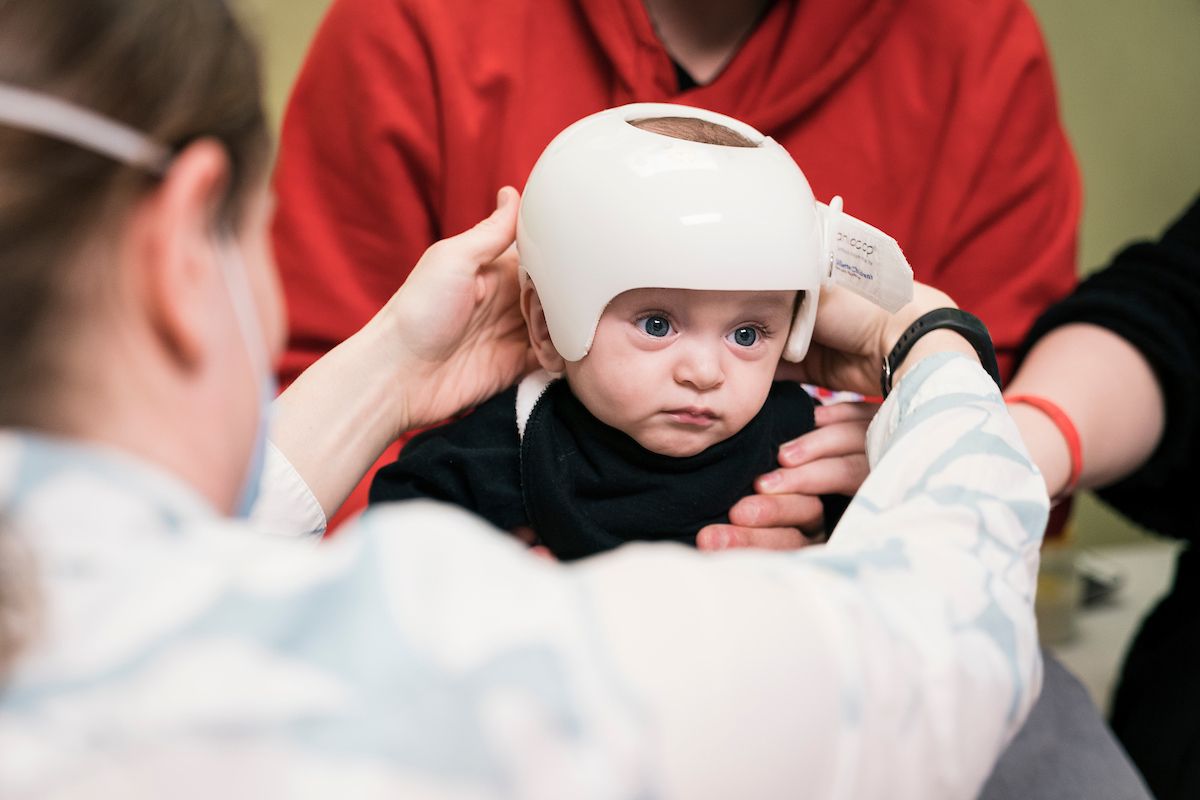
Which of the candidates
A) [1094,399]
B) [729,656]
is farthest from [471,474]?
[1094,399]

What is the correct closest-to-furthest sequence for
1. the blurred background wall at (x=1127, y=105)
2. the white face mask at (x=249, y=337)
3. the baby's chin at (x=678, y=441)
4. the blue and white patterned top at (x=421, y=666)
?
1. the blue and white patterned top at (x=421, y=666)
2. the white face mask at (x=249, y=337)
3. the baby's chin at (x=678, y=441)
4. the blurred background wall at (x=1127, y=105)

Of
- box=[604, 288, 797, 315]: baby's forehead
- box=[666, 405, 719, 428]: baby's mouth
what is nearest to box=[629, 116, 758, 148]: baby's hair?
box=[604, 288, 797, 315]: baby's forehead

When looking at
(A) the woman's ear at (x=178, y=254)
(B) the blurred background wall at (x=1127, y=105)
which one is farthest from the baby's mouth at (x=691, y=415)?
(B) the blurred background wall at (x=1127, y=105)

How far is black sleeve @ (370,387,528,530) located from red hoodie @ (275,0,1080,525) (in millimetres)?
160

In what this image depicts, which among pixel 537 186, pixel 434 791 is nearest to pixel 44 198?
pixel 434 791

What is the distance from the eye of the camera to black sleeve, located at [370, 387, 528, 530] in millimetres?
1045

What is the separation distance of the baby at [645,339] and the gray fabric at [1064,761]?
0.29 meters

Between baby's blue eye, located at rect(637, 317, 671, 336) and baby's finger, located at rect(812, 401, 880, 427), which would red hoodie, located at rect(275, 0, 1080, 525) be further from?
baby's blue eye, located at rect(637, 317, 671, 336)

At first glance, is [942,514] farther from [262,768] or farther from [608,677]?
[262,768]

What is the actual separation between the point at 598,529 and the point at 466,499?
14 cm

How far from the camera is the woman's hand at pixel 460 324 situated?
40.1 inches

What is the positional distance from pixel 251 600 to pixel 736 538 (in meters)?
0.61

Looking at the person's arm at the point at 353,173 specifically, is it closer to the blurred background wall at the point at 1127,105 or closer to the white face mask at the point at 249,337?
the white face mask at the point at 249,337

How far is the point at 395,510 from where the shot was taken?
533 mm
